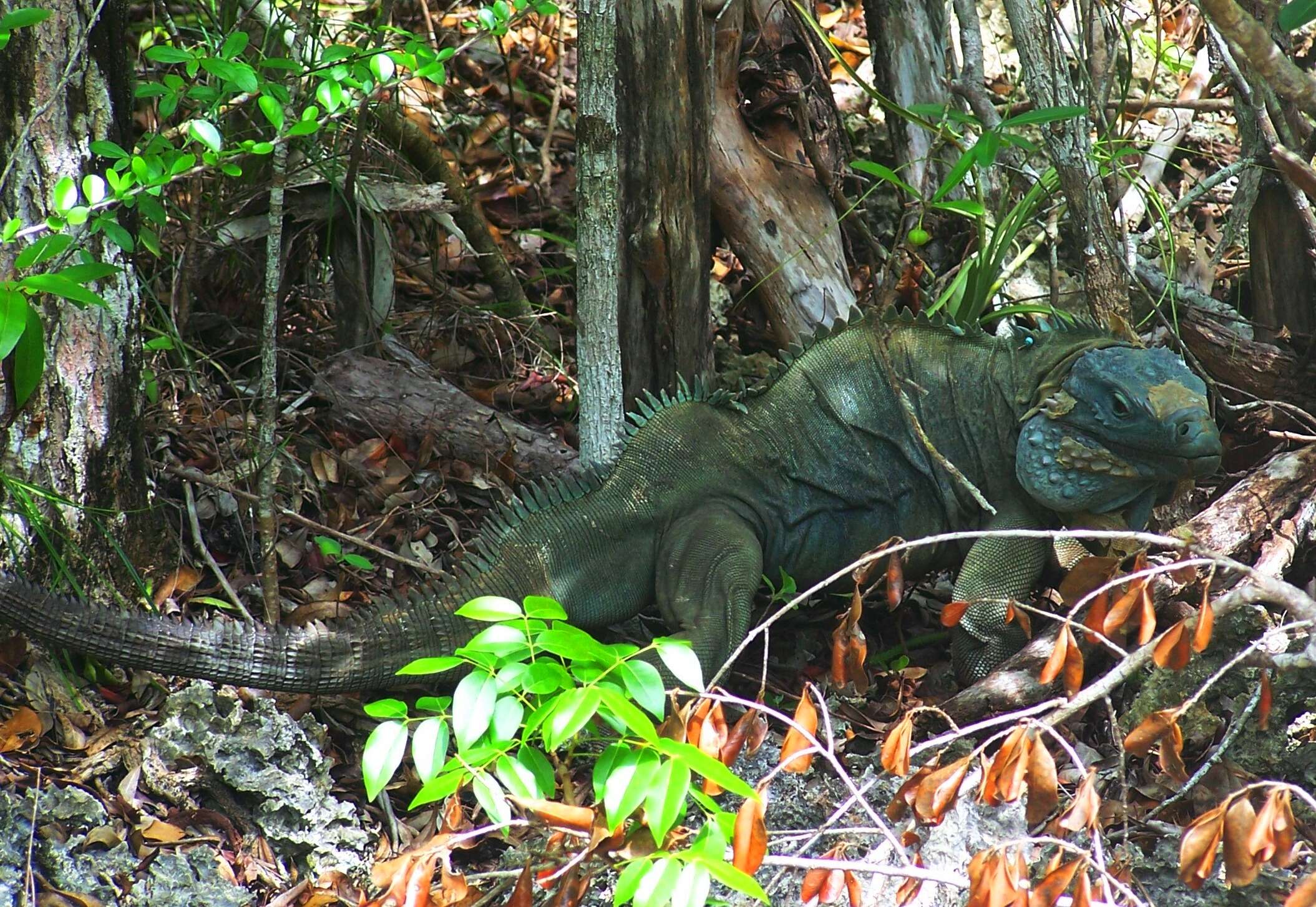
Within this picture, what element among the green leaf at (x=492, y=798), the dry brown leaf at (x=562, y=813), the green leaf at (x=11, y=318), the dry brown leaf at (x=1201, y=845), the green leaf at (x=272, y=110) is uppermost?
the green leaf at (x=272, y=110)

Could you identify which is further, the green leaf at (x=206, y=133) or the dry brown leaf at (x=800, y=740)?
the green leaf at (x=206, y=133)

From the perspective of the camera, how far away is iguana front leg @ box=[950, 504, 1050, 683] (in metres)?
3.72

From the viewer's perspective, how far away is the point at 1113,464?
11.9ft

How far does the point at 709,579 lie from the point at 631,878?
1760 mm

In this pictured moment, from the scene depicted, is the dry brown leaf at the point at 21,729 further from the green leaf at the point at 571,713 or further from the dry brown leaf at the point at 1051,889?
the dry brown leaf at the point at 1051,889

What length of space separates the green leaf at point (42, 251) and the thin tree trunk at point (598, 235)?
1.51m

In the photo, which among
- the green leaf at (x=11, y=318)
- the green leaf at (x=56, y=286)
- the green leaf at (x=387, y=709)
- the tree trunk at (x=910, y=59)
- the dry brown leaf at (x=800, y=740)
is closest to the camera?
the dry brown leaf at (x=800, y=740)

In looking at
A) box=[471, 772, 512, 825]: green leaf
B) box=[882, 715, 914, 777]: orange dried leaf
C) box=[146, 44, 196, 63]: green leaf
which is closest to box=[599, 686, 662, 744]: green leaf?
box=[471, 772, 512, 825]: green leaf

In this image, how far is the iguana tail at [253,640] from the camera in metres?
3.08

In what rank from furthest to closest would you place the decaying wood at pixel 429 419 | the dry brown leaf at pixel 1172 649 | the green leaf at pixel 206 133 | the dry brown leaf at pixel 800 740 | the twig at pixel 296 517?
the decaying wood at pixel 429 419, the twig at pixel 296 517, the green leaf at pixel 206 133, the dry brown leaf at pixel 800 740, the dry brown leaf at pixel 1172 649

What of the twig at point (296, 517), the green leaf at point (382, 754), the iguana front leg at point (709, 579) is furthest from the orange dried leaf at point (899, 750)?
the twig at point (296, 517)

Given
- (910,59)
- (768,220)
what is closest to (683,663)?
(768,220)

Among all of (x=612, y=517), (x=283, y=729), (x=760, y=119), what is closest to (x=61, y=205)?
(x=283, y=729)

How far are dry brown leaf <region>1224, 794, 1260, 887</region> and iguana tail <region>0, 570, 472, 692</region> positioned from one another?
2177 mm
